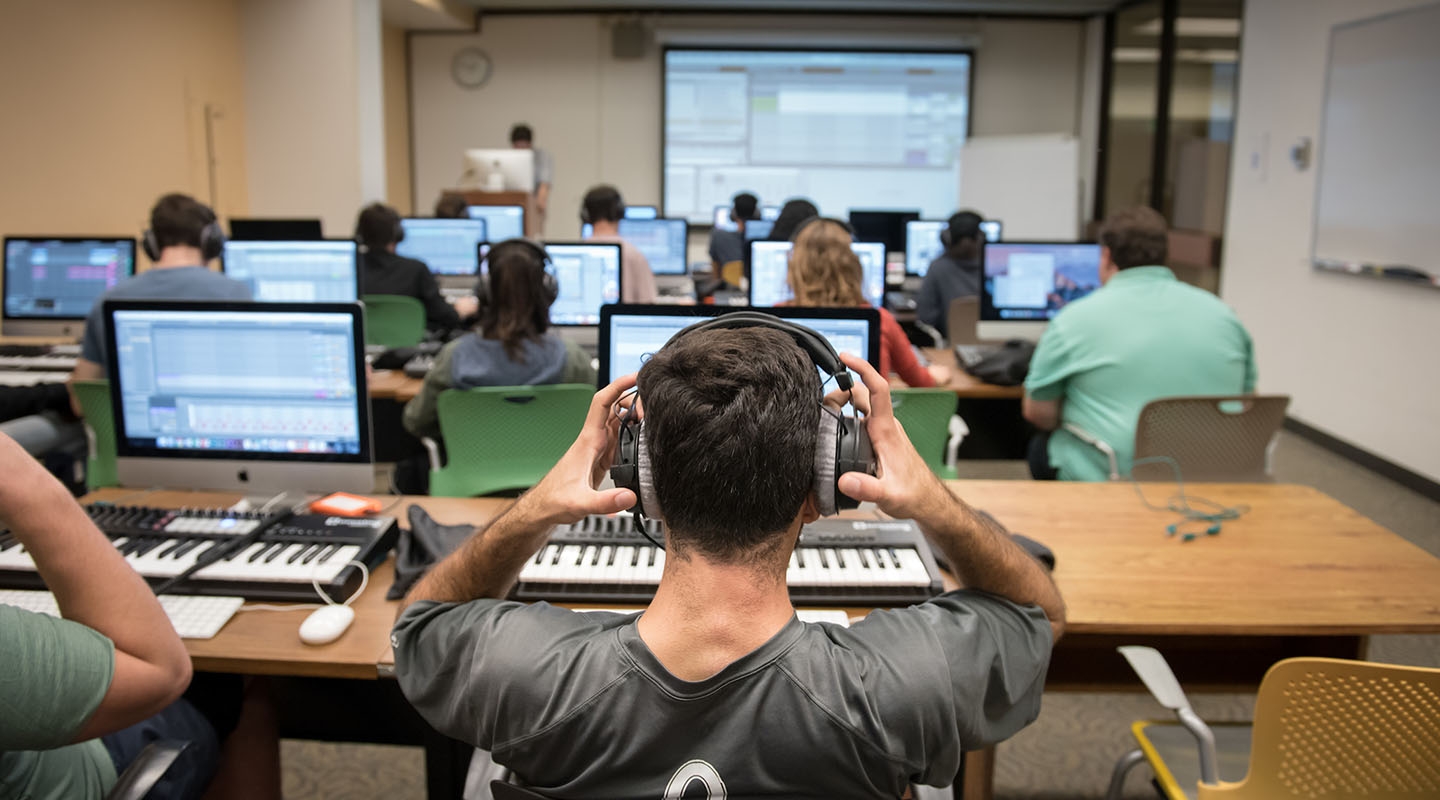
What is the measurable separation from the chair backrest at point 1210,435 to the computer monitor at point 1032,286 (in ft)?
5.02

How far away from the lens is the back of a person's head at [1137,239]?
313cm

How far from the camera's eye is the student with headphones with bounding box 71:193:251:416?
3.41 m

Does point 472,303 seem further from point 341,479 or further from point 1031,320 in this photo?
point 341,479

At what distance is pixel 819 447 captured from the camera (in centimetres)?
98

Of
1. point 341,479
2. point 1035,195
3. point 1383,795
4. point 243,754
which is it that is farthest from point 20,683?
point 1035,195

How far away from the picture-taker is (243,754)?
5.76 ft

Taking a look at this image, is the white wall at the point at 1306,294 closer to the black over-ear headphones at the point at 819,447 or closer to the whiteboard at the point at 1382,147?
the whiteboard at the point at 1382,147

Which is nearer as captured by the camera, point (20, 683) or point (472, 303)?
point (20, 683)

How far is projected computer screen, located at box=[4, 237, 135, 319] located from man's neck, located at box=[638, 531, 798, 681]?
4253 millimetres

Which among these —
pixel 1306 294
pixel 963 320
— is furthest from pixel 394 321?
pixel 1306 294

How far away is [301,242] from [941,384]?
2.57m

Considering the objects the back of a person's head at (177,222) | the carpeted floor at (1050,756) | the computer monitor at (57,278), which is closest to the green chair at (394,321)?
the back of a person's head at (177,222)

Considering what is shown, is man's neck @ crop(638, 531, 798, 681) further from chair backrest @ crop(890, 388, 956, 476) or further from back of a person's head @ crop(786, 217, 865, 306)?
back of a person's head @ crop(786, 217, 865, 306)

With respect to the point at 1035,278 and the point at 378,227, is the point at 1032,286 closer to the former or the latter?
the point at 1035,278
